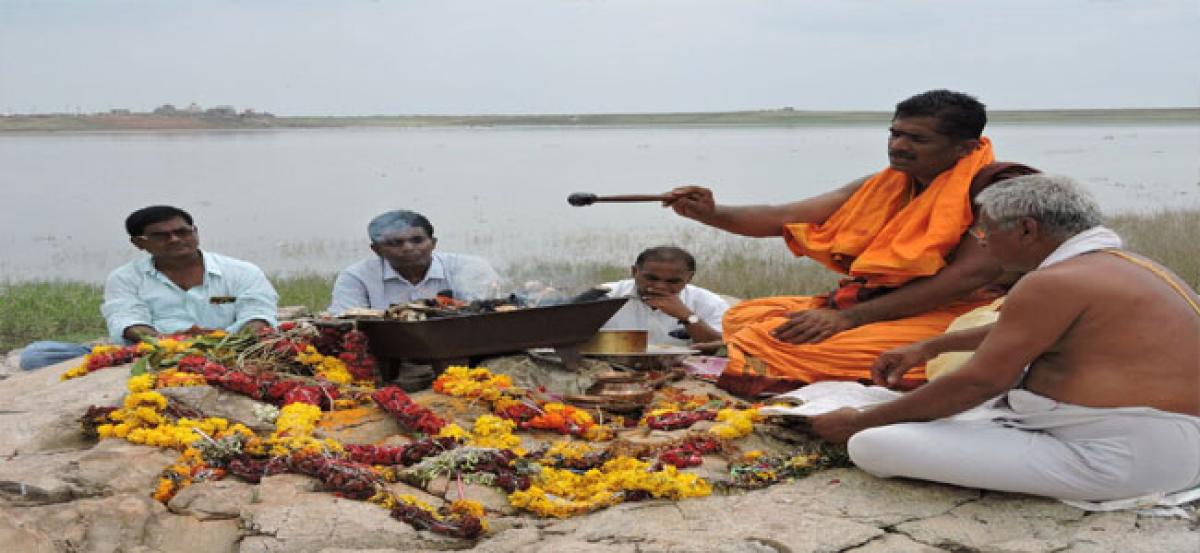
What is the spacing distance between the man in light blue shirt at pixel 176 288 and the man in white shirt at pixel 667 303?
6.98ft

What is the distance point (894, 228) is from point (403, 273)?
3.05 m

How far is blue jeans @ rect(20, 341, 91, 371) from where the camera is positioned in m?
Result: 7.30

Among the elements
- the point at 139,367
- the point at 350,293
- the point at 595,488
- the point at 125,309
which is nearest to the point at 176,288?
the point at 125,309

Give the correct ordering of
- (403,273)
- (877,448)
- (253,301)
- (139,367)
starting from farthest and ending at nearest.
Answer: (403,273) < (253,301) < (139,367) < (877,448)

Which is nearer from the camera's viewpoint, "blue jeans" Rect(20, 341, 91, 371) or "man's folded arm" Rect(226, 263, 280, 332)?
"man's folded arm" Rect(226, 263, 280, 332)

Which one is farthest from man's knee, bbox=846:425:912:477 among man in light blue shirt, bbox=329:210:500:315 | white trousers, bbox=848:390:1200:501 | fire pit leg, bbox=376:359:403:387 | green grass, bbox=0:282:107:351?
green grass, bbox=0:282:107:351

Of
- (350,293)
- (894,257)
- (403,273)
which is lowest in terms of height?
(350,293)

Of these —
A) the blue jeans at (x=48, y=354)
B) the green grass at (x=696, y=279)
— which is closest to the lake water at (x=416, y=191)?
the green grass at (x=696, y=279)

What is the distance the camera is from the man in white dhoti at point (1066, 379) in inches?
153

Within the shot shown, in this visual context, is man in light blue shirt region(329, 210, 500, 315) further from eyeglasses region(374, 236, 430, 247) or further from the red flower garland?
the red flower garland

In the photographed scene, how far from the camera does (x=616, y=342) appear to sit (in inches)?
243

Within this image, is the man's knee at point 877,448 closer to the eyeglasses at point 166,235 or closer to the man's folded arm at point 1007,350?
the man's folded arm at point 1007,350

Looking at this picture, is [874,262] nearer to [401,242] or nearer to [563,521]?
[563,521]

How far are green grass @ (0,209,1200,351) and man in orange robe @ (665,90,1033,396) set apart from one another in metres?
4.19
